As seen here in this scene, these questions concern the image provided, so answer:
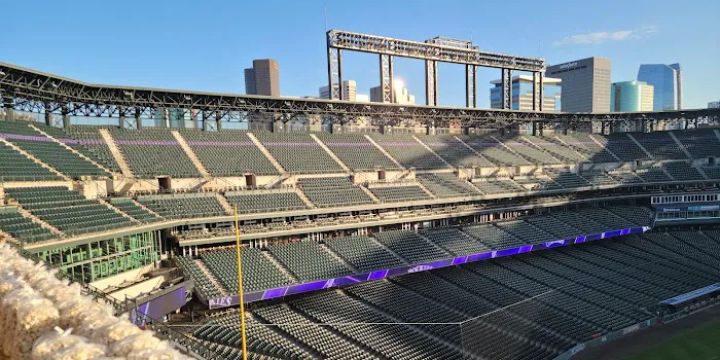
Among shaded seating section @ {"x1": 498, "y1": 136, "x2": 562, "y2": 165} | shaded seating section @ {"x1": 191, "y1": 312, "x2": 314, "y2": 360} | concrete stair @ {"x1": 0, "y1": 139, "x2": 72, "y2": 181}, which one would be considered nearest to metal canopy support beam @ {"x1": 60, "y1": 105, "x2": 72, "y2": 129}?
concrete stair @ {"x1": 0, "y1": 139, "x2": 72, "y2": 181}

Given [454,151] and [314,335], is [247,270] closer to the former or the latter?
[314,335]

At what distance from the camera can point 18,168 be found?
25656 millimetres

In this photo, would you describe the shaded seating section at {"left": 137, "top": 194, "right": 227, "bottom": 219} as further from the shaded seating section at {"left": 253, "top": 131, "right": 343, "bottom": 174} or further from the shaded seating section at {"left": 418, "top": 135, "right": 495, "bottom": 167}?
the shaded seating section at {"left": 418, "top": 135, "right": 495, "bottom": 167}

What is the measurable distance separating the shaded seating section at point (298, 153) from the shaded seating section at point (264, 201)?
4.67m

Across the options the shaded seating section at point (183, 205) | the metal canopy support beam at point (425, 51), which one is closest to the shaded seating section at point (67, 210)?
the shaded seating section at point (183, 205)

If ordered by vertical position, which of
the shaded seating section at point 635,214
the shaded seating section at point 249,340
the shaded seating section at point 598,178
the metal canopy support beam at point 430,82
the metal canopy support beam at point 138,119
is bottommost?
the shaded seating section at point 249,340

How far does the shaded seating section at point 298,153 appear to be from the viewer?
4259cm

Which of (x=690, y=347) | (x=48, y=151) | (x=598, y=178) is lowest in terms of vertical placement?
(x=690, y=347)

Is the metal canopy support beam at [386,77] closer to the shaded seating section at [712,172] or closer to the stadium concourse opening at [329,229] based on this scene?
the stadium concourse opening at [329,229]

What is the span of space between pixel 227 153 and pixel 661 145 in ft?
225

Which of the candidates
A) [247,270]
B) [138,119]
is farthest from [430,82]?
[247,270]

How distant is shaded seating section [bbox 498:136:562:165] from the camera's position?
58775mm

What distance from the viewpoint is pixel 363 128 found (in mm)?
56625

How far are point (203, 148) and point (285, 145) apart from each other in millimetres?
9056
